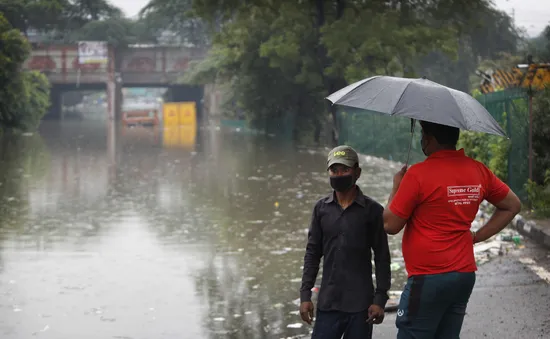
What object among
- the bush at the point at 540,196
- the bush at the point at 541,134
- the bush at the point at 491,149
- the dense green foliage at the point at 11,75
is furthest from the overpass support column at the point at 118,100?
the bush at the point at 540,196

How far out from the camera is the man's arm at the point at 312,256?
16.0 feet

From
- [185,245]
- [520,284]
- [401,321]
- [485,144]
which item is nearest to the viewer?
[401,321]

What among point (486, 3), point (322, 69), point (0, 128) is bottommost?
point (0, 128)

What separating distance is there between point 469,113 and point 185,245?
7.40 meters

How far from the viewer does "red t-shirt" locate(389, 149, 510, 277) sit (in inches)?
175

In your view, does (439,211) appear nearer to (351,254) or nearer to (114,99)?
(351,254)

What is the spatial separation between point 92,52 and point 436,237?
249 ft

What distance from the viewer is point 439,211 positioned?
14.7 feet

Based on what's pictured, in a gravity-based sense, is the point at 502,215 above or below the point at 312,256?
above

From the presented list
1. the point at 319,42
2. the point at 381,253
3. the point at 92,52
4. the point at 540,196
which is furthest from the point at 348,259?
the point at 92,52

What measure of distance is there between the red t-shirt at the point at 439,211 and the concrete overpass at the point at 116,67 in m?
74.6

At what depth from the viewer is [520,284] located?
29.9 ft

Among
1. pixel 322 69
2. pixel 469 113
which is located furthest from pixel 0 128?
pixel 469 113

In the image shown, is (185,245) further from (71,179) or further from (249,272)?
(71,179)
